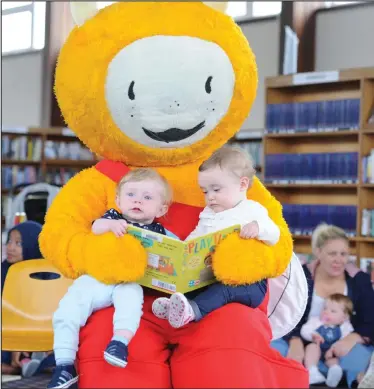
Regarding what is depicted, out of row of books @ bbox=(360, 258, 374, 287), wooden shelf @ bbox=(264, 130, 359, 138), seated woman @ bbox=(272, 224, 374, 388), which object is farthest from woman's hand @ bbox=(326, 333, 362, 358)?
wooden shelf @ bbox=(264, 130, 359, 138)

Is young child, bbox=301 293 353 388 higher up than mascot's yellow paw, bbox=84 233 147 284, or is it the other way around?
mascot's yellow paw, bbox=84 233 147 284

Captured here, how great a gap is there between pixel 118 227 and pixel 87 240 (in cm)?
9

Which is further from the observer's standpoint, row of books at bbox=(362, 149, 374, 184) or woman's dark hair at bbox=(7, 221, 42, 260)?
row of books at bbox=(362, 149, 374, 184)

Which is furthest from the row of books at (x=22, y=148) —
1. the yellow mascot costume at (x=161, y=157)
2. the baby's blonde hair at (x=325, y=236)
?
the yellow mascot costume at (x=161, y=157)

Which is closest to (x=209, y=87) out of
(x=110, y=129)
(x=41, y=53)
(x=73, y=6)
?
(x=110, y=129)

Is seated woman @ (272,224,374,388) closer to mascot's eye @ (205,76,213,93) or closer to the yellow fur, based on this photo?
the yellow fur

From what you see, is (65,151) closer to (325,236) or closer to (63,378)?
(325,236)

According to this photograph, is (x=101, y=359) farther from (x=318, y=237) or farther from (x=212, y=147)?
(x=318, y=237)

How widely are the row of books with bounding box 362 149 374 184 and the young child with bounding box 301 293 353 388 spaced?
4.70ft

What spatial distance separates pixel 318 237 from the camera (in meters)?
3.59

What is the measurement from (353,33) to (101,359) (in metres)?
6.50

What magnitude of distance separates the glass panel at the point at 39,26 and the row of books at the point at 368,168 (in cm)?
A: 572

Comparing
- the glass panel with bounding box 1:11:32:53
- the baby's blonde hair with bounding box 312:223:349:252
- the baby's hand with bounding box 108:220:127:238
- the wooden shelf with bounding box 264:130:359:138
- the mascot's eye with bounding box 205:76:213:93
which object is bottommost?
the baby's blonde hair with bounding box 312:223:349:252

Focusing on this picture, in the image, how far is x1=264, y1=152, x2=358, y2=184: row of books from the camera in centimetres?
463
